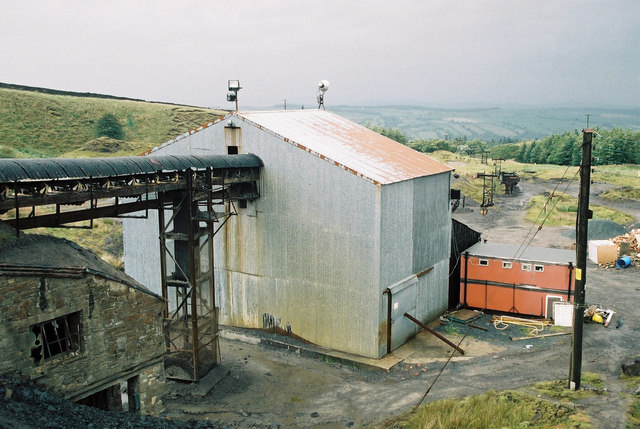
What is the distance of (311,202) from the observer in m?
19.8

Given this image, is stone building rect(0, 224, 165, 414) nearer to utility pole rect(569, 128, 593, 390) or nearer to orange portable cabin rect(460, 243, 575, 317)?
utility pole rect(569, 128, 593, 390)

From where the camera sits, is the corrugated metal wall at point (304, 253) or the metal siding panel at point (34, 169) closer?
the metal siding panel at point (34, 169)

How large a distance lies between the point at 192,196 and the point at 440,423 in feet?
31.4

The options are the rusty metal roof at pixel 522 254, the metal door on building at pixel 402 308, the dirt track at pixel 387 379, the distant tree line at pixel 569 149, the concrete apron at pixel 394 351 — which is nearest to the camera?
the dirt track at pixel 387 379

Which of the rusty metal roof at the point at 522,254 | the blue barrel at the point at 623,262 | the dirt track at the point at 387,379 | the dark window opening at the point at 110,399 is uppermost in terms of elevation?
the rusty metal roof at the point at 522,254

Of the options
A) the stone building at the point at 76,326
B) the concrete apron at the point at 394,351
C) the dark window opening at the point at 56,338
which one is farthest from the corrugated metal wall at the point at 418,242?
the dark window opening at the point at 56,338

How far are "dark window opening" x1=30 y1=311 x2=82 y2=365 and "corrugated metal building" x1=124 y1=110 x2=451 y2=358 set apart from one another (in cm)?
966

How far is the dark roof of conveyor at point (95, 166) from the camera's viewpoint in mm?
12453

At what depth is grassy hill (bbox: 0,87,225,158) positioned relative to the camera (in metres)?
64.1

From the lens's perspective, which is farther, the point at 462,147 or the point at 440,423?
the point at 462,147

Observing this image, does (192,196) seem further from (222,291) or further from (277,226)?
(222,291)

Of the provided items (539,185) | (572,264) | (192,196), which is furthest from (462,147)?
(192,196)

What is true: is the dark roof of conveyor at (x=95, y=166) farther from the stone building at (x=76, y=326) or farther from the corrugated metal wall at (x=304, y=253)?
the corrugated metal wall at (x=304, y=253)

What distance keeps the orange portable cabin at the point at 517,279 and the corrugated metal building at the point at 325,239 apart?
1430 millimetres
